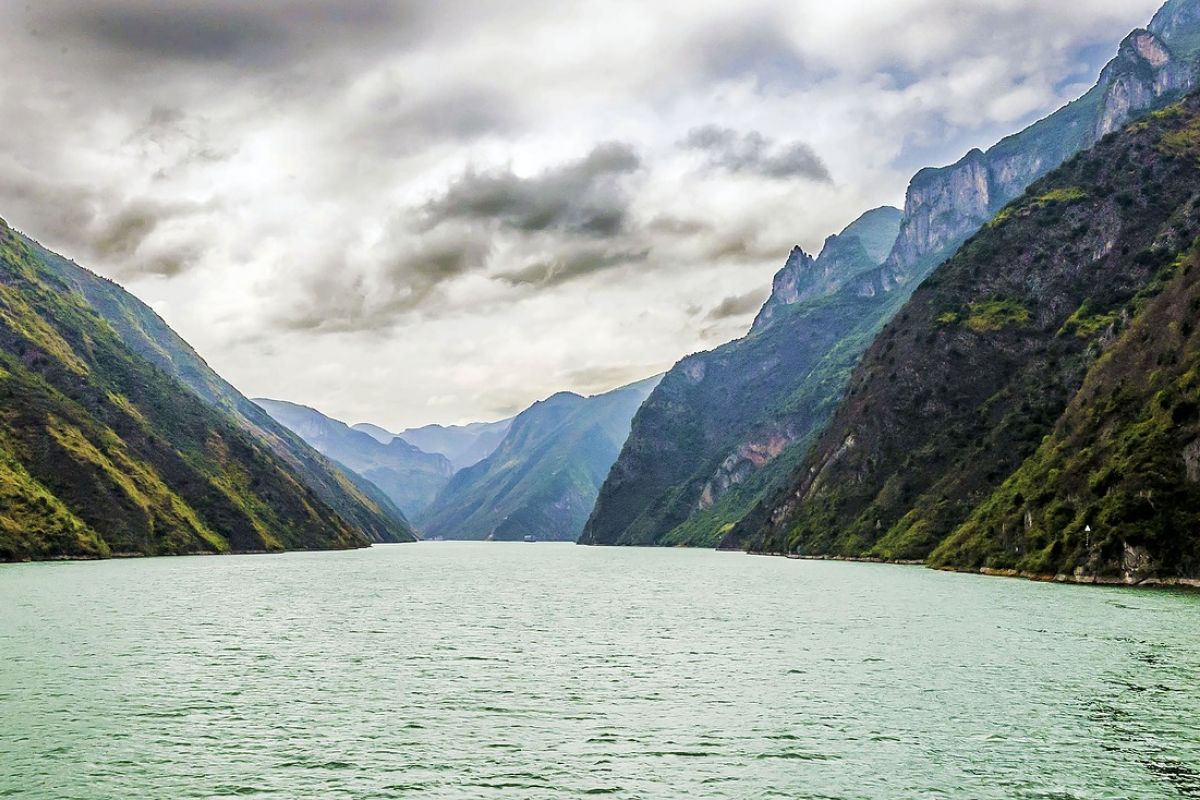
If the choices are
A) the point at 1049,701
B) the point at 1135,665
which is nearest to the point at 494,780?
the point at 1049,701

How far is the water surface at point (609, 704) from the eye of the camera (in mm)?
42500

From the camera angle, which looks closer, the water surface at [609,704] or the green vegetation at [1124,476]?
the water surface at [609,704]

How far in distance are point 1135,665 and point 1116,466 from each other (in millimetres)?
95655

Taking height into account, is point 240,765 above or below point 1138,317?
below

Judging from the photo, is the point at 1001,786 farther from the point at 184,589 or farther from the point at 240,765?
the point at 184,589

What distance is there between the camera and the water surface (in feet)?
139

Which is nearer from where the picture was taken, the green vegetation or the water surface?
the water surface

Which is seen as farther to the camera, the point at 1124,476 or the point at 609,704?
the point at 1124,476

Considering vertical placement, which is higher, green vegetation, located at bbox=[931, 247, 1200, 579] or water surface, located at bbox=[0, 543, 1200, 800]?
green vegetation, located at bbox=[931, 247, 1200, 579]

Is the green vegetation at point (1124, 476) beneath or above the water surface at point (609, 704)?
above

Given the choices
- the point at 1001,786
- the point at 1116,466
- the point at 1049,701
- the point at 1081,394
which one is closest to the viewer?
the point at 1001,786

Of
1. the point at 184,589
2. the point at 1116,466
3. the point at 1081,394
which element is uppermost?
the point at 1081,394

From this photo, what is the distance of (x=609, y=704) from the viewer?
6044 centimetres

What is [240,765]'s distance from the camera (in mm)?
44938
